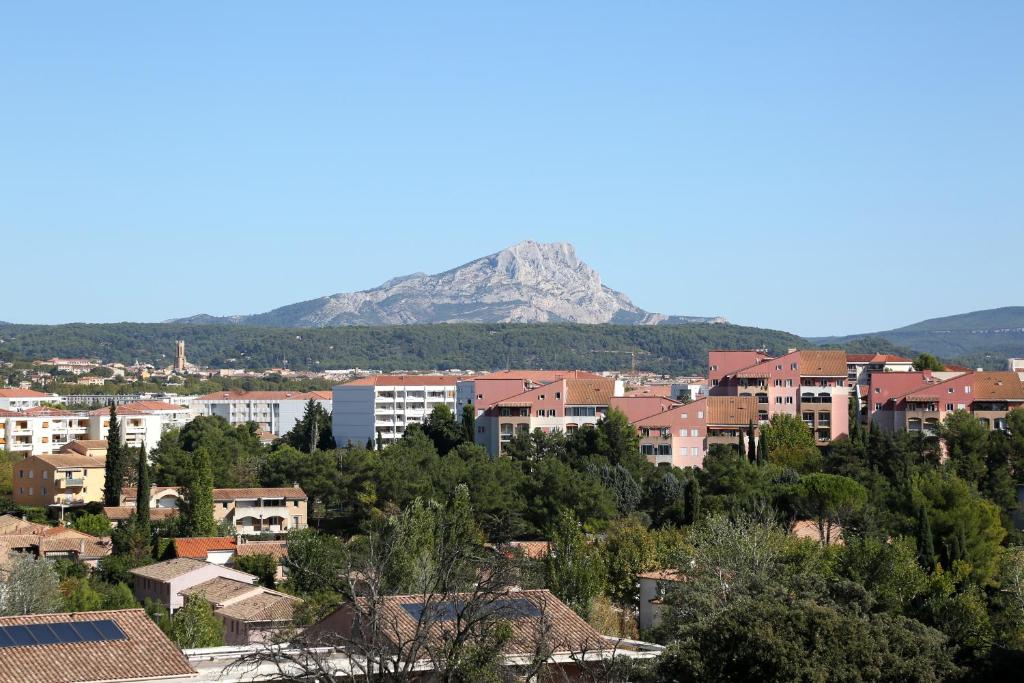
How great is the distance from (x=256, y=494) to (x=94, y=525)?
6519 millimetres

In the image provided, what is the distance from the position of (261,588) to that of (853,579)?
597 inches

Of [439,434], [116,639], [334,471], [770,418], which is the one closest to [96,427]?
[439,434]

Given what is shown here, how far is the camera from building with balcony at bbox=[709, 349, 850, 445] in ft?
242

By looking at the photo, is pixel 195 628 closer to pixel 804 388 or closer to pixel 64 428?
pixel 804 388

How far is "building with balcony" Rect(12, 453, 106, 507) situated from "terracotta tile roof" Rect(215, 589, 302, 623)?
1164 inches

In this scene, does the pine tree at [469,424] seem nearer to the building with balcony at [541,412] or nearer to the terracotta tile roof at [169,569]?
the building with balcony at [541,412]

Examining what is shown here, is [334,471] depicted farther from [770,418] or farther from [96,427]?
[96,427]

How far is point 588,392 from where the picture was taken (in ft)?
251

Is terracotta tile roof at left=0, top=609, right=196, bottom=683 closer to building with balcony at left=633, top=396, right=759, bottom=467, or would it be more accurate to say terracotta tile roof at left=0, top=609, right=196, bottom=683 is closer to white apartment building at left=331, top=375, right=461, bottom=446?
building with balcony at left=633, top=396, right=759, bottom=467

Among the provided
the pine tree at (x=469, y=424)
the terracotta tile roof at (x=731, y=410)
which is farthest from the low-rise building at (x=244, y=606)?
the terracotta tile roof at (x=731, y=410)

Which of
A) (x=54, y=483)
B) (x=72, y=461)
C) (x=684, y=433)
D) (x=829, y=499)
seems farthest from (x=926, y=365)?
(x=54, y=483)

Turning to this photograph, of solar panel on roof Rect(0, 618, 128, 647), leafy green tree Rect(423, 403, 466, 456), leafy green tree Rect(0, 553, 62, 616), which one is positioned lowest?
leafy green tree Rect(0, 553, 62, 616)

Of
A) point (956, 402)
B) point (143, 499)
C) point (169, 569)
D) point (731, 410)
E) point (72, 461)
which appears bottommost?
point (169, 569)

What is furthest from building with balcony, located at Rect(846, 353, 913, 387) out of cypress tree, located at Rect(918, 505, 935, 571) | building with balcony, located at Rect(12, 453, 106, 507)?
cypress tree, located at Rect(918, 505, 935, 571)
